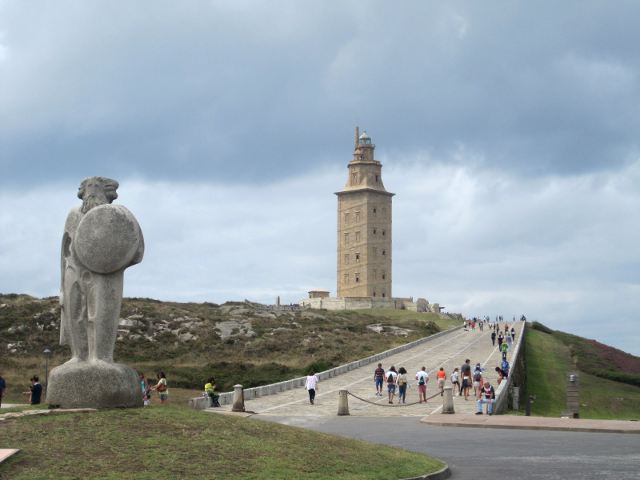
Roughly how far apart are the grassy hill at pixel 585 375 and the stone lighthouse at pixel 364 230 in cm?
4270

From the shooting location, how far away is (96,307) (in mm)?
13945

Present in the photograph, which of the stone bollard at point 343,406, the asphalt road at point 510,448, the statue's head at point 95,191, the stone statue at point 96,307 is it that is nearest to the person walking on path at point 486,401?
the asphalt road at point 510,448

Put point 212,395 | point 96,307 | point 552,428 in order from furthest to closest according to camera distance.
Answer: point 212,395
point 552,428
point 96,307

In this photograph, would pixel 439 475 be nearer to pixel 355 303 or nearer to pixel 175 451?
pixel 175 451

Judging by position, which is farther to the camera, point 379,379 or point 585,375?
point 585,375

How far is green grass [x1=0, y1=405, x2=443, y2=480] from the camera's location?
1094 centimetres

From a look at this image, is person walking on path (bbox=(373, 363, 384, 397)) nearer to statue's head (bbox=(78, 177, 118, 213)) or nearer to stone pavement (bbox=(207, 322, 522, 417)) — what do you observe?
stone pavement (bbox=(207, 322, 522, 417))

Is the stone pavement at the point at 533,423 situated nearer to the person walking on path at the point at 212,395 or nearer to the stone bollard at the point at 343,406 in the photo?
the stone bollard at the point at 343,406

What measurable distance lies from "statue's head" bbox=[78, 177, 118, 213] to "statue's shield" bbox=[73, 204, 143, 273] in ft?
1.96

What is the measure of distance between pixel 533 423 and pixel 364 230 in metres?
89.5

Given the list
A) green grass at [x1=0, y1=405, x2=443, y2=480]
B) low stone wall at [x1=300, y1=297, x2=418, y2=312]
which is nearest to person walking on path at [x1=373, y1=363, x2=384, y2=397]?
green grass at [x1=0, y1=405, x2=443, y2=480]

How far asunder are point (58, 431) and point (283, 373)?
3106cm

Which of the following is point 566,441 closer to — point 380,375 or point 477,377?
point 477,377

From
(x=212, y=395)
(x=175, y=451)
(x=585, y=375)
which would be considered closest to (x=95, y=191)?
(x=175, y=451)
